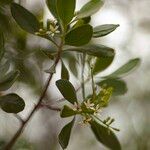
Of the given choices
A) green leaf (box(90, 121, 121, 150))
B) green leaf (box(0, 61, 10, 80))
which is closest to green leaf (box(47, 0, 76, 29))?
green leaf (box(0, 61, 10, 80))

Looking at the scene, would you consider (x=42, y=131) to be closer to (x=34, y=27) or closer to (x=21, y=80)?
(x=21, y=80)

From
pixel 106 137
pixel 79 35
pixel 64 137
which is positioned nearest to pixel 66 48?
pixel 79 35

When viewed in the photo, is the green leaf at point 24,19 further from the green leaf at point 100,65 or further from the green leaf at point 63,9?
the green leaf at point 100,65

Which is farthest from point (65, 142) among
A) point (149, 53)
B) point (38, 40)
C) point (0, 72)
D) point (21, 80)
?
point (149, 53)

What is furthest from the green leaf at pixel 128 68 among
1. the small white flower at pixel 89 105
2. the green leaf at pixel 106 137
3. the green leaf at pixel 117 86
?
the small white flower at pixel 89 105

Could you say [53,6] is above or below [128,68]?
above

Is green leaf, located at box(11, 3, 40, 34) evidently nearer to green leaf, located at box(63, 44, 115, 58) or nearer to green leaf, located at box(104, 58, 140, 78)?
green leaf, located at box(63, 44, 115, 58)

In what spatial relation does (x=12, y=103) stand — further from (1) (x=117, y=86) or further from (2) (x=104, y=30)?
(1) (x=117, y=86)
